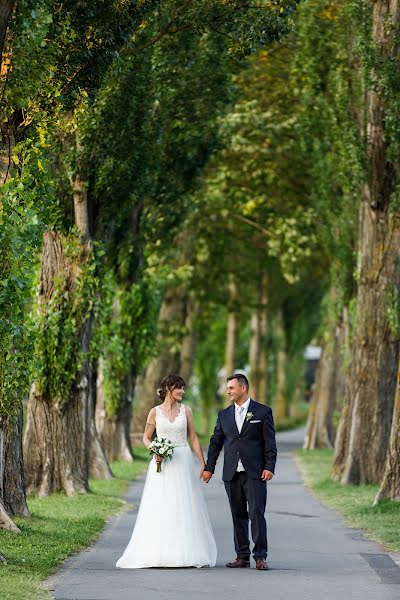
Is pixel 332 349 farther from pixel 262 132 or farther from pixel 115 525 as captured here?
pixel 115 525

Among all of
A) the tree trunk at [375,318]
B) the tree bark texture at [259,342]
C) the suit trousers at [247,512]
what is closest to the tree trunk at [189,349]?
the tree bark texture at [259,342]

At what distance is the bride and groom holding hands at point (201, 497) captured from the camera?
46.6 ft

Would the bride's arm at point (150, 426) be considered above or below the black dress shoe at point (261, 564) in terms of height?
above

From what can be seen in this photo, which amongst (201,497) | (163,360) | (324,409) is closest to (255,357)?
(163,360)

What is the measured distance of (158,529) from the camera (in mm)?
14305

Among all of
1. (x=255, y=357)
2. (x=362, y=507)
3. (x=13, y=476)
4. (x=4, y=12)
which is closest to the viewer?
(x=4, y=12)

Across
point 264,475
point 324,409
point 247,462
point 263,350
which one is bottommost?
point 264,475

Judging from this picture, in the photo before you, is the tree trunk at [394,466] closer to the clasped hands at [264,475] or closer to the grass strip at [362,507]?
the grass strip at [362,507]

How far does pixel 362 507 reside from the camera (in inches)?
852

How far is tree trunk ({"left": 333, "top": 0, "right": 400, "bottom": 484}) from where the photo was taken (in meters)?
26.1

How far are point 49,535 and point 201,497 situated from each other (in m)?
2.45

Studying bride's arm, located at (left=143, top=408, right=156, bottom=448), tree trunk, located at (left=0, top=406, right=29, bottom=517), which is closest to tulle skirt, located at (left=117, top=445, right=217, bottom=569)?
bride's arm, located at (left=143, top=408, right=156, bottom=448)

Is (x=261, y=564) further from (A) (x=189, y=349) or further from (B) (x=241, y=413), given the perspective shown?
(A) (x=189, y=349)

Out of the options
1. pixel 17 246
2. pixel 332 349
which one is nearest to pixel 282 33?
pixel 17 246
